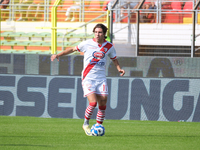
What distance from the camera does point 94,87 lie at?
19.4 ft

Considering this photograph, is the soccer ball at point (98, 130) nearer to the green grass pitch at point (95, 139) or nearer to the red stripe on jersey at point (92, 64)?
the green grass pitch at point (95, 139)

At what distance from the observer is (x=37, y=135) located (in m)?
5.82

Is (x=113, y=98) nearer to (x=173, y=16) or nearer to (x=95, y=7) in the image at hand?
(x=173, y=16)

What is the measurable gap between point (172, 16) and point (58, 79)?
6098 mm

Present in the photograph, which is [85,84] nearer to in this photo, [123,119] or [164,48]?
[123,119]

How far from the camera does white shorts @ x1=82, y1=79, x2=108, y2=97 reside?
589 centimetres

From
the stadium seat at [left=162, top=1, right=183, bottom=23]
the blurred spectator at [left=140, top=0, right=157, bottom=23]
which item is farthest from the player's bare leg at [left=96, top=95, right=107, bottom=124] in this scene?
the stadium seat at [left=162, top=1, right=183, bottom=23]

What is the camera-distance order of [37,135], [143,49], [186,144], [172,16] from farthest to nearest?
1. [172,16]
2. [143,49]
3. [37,135]
4. [186,144]

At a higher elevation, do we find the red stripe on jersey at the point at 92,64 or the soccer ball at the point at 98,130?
the red stripe on jersey at the point at 92,64

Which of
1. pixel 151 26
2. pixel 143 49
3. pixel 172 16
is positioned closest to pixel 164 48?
pixel 143 49

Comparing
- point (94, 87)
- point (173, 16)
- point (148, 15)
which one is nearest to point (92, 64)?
point (94, 87)

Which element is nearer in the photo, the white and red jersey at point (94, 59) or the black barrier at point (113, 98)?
the white and red jersey at point (94, 59)

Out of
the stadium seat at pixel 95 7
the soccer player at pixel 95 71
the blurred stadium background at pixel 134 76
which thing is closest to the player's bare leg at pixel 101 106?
the soccer player at pixel 95 71

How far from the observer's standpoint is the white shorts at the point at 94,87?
5.89 meters
